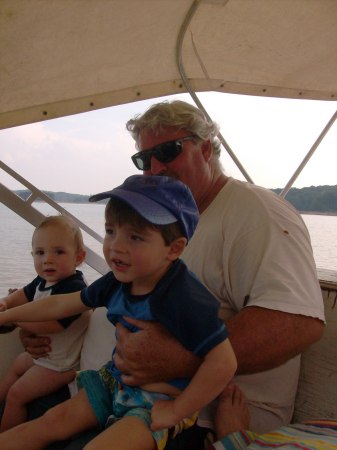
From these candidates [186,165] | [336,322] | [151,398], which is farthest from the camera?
[186,165]

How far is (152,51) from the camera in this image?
7.73ft

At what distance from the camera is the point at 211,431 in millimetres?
1441

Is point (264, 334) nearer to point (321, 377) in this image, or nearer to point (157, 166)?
point (321, 377)

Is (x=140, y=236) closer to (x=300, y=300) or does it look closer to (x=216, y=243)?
(x=216, y=243)

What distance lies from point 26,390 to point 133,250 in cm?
104

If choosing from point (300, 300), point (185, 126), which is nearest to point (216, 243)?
point (300, 300)

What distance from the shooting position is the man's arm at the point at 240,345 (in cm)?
122

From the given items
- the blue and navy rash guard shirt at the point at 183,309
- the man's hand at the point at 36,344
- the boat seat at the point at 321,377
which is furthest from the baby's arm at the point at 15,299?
the boat seat at the point at 321,377

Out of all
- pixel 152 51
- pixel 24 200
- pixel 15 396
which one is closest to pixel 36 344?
pixel 15 396

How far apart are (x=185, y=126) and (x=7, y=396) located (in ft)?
4.53

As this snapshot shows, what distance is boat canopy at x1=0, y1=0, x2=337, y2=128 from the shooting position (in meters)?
1.84

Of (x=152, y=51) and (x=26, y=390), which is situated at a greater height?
(x=152, y=51)

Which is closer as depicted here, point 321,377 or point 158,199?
point 158,199

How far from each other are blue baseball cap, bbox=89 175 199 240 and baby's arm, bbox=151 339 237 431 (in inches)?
13.6
